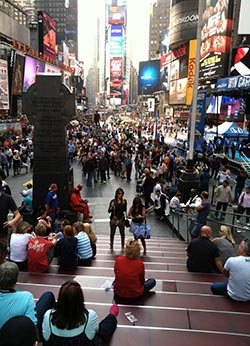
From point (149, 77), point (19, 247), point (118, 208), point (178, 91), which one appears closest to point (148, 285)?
point (19, 247)

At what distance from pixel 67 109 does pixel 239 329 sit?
789cm

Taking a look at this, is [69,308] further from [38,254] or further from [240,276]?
[38,254]

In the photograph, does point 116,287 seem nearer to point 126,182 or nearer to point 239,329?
point 239,329

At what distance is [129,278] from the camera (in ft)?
16.0

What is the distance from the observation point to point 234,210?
40.8 ft

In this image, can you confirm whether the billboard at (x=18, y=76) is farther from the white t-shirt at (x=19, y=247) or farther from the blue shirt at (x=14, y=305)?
the blue shirt at (x=14, y=305)

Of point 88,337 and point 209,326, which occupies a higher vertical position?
point 88,337

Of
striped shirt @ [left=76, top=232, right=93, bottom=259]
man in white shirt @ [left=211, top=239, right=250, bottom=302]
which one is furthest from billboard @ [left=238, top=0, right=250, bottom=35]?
man in white shirt @ [left=211, top=239, right=250, bottom=302]

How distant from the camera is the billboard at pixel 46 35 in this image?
73188mm

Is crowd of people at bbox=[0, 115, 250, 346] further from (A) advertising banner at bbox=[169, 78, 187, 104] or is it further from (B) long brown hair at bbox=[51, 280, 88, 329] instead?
(A) advertising banner at bbox=[169, 78, 187, 104]

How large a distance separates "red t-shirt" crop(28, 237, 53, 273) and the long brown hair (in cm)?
290

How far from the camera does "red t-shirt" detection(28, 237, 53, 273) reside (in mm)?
5867

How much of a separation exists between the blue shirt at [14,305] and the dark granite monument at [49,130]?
7785 mm

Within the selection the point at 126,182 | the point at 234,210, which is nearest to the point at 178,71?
the point at 126,182
